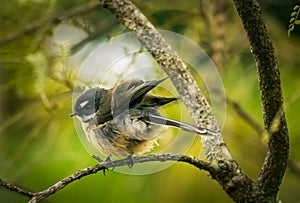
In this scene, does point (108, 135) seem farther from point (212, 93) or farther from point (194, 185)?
point (194, 185)

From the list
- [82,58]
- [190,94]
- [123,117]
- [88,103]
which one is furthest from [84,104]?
[190,94]

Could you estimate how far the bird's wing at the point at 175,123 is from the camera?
4.43 feet

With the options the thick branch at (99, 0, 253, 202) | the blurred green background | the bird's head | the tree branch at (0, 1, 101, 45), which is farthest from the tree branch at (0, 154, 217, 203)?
the tree branch at (0, 1, 101, 45)

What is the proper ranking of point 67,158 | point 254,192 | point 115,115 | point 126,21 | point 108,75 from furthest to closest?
point 67,158 → point 108,75 → point 115,115 → point 126,21 → point 254,192

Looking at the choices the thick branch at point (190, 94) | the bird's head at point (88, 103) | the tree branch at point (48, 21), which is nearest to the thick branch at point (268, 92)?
the thick branch at point (190, 94)

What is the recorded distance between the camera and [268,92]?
1160 mm

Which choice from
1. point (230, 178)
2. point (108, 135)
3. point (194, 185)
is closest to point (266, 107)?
point (230, 178)

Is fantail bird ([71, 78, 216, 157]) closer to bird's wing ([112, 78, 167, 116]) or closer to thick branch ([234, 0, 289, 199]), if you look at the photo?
bird's wing ([112, 78, 167, 116])

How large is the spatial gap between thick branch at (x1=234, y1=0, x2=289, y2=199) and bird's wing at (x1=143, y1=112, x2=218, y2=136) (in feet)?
0.46

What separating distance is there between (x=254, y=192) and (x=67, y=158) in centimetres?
127

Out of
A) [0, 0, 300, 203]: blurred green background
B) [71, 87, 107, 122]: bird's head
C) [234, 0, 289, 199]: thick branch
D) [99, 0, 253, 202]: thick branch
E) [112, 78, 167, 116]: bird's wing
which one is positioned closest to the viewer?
[234, 0, 289, 199]: thick branch

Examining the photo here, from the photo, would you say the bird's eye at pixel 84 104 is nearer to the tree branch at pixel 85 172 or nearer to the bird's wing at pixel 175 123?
the bird's wing at pixel 175 123

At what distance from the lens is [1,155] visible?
2094 mm

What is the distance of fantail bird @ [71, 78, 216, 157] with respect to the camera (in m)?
1.55
